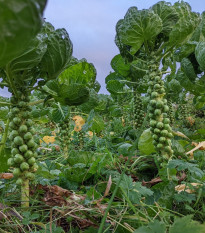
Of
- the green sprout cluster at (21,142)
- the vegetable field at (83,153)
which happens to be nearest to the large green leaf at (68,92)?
the vegetable field at (83,153)

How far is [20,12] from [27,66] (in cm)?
71

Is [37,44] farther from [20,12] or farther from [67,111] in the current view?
[67,111]

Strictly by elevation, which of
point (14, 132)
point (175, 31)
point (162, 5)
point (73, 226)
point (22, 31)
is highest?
point (162, 5)

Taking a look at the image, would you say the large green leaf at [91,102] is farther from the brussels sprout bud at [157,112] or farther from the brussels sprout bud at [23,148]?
the brussels sprout bud at [23,148]

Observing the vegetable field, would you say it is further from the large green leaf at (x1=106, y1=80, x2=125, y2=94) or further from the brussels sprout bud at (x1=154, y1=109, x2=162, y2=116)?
the large green leaf at (x1=106, y1=80, x2=125, y2=94)

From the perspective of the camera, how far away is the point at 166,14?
147cm

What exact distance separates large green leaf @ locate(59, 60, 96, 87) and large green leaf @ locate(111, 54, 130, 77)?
1422 millimetres

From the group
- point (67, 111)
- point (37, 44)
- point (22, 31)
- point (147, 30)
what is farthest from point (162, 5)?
point (22, 31)

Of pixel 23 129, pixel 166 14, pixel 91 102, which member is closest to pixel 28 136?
pixel 23 129

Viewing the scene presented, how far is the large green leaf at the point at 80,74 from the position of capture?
1132 mm

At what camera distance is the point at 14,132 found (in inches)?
33.5

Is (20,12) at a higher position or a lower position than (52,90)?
lower

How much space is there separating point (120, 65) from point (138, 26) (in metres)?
1.17

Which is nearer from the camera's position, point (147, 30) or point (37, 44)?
point (37, 44)
